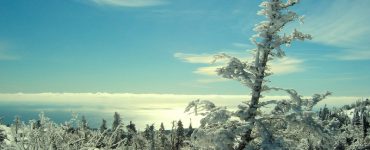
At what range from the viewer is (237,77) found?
1466cm

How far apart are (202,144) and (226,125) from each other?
3.59 feet

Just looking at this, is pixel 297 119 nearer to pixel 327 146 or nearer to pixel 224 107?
pixel 327 146

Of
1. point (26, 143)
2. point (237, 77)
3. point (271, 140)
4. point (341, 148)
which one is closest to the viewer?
point (26, 143)

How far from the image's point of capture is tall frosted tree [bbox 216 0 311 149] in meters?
14.5

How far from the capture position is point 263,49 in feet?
48.0

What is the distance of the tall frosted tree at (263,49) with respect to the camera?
14.5m

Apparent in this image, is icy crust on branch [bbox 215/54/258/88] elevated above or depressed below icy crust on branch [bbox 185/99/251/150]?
above

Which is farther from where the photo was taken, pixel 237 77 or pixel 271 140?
pixel 237 77

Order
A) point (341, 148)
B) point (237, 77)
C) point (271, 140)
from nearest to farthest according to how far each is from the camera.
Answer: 1. point (271, 140)
2. point (237, 77)
3. point (341, 148)

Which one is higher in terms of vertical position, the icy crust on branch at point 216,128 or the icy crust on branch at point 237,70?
the icy crust on branch at point 237,70

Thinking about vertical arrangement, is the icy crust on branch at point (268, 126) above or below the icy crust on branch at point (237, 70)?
below

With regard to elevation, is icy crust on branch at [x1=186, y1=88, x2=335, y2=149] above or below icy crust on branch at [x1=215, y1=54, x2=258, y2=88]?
below

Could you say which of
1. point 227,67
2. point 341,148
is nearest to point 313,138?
point 227,67

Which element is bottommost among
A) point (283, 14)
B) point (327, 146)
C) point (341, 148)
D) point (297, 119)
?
point (341, 148)
